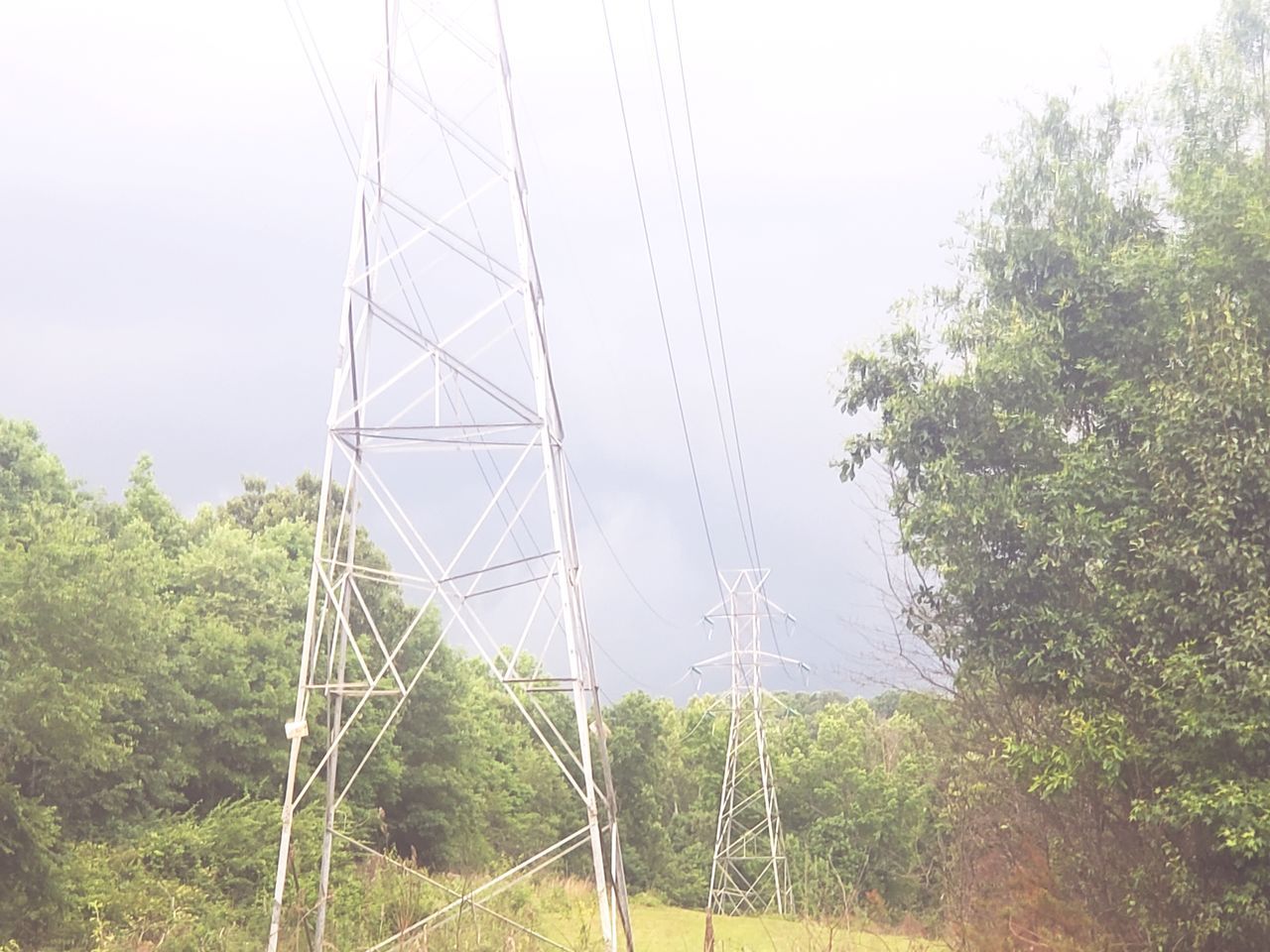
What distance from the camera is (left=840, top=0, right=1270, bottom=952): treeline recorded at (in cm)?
918

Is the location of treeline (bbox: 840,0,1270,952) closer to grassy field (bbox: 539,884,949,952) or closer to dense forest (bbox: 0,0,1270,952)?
dense forest (bbox: 0,0,1270,952)

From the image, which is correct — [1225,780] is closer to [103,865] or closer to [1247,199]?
[1247,199]

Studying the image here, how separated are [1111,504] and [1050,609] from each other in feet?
3.78

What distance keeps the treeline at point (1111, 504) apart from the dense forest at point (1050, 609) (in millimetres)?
33

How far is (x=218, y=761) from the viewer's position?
19.6 m

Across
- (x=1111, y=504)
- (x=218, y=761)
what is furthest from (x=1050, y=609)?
(x=218, y=761)

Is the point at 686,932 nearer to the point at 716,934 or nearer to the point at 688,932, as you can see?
the point at 688,932

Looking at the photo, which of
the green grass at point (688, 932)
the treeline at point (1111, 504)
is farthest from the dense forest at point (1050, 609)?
the green grass at point (688, 932)

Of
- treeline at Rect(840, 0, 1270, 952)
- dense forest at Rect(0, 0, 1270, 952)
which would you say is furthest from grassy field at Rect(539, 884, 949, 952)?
treeline at Rect(840, 0, 1270, 952)

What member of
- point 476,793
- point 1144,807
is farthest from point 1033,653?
point 476,793

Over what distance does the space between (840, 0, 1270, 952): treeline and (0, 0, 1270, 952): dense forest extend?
33 millimetres

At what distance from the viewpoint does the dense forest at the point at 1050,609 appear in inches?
366

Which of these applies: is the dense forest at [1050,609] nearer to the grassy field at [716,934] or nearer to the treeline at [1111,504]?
the treeline at [1111,504]

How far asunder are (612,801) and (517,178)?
5293 mm
